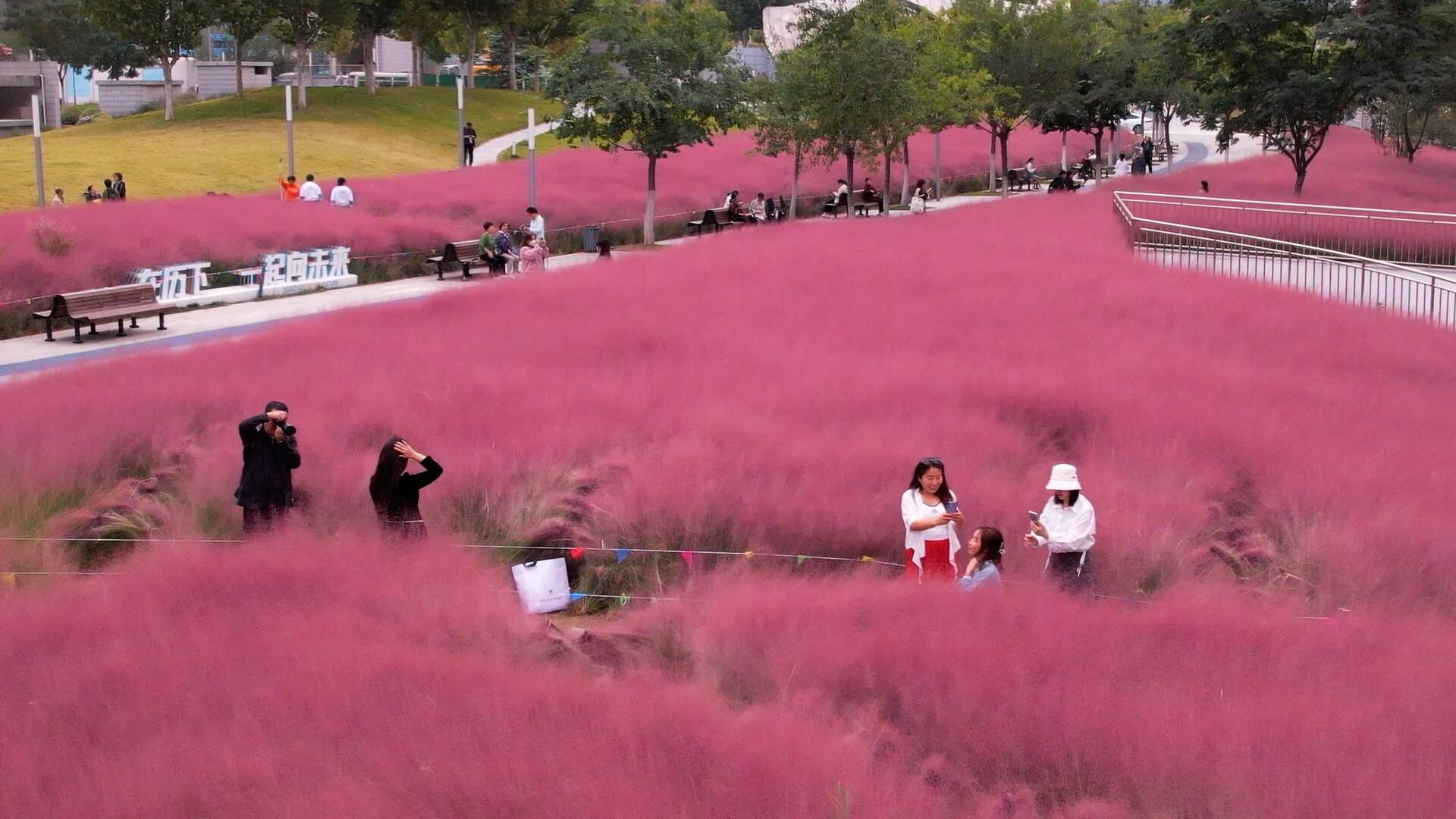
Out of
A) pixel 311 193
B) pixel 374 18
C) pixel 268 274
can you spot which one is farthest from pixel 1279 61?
pixel 374 18

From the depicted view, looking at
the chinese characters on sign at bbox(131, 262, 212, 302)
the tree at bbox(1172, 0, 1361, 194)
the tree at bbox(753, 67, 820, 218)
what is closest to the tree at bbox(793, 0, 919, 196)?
the tree at bbox(753, 67, 820, 218)

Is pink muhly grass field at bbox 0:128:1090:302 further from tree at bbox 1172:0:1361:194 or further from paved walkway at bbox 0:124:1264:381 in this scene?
tree at bbox 1172:0:1361:194

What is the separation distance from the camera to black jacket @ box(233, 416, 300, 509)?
10.3m

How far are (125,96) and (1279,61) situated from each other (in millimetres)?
61156

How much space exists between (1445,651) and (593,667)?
4.56m

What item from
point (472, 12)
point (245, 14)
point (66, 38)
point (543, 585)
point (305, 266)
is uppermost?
point (66, 38)

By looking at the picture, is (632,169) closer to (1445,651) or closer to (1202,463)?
(1202,463)

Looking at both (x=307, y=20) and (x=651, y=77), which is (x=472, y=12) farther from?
(x=651, y=77)

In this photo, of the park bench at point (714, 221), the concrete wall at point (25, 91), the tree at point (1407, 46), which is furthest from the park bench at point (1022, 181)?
the concrete wall at point (25, 91)

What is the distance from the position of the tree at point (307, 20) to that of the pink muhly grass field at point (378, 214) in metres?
17.0

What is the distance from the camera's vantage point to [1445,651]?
7.75 metres

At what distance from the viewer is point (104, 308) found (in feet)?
67.9

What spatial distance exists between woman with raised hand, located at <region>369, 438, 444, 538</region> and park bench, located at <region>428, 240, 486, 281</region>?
17.2 metres

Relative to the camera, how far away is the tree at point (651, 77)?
102ft
